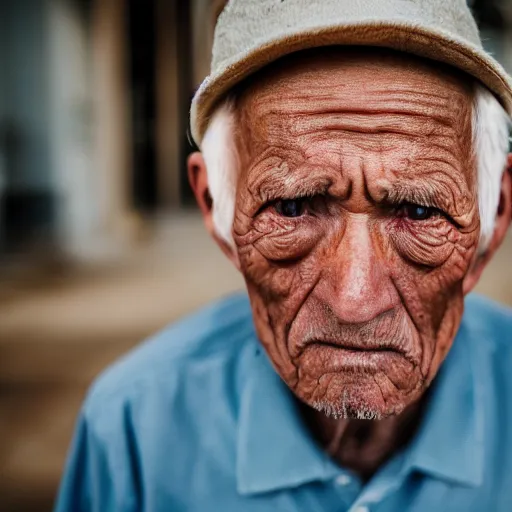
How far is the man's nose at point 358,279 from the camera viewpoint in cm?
98

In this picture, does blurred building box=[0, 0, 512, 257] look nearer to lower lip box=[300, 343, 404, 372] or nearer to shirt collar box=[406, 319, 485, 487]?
shirt collar box=[406, 319, 485, 487]

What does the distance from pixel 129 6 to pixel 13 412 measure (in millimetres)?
7732

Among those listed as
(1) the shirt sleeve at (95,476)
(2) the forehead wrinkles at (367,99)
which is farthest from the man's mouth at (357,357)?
(1) the shirt sleeve at (95,476)

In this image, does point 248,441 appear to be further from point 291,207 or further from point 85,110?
point 85,110

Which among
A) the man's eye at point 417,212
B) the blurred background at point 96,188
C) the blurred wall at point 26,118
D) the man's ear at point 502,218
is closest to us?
the man's eye at point 417,212

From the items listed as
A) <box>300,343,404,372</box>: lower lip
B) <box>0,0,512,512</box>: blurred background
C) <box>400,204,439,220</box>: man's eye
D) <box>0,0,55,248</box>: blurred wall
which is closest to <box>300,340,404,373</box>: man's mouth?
<box>300,343,404,372</box>: lower lip

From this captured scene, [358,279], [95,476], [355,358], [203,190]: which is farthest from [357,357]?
[95,476]

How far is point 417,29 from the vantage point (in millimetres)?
914

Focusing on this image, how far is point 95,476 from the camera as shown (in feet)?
4.51

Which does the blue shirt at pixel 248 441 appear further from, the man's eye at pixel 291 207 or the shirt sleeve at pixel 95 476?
the man's eye at pixel 291 207

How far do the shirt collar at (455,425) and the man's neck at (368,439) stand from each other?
1.6 inches

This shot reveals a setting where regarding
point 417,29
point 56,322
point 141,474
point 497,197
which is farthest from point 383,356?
point 56,322

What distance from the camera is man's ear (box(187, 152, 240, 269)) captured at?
1.26 meters

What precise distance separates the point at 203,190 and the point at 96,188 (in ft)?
28.2
